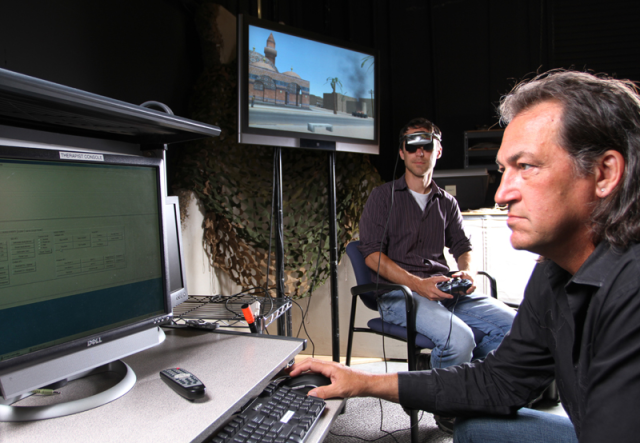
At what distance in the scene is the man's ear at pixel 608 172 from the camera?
0.83 meters

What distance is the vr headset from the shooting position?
2279 mm

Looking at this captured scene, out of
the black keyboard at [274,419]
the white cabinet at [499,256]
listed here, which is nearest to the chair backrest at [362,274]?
the white cabinet at [499,256]

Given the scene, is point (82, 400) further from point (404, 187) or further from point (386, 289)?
point (404, 187)

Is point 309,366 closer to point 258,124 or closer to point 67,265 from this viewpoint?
point 67,265

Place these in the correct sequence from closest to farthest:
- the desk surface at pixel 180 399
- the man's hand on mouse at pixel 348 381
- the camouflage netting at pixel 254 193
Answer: the desk surface at pixel 180 399
the man's hand on mouse at pixel 348 381
the camouflage netting at pixel 254 193

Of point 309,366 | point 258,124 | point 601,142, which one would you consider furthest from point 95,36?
point 601,142

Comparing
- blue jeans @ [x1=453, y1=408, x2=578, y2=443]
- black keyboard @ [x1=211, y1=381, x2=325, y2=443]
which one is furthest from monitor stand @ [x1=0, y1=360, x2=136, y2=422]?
blue jeans @ [x1=453, y1=408, x2=578, y2=443]

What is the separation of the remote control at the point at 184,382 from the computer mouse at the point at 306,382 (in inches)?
9.8

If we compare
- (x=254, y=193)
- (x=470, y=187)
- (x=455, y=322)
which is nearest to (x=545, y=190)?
(x=455, y=322)

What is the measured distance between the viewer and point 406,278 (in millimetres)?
2098

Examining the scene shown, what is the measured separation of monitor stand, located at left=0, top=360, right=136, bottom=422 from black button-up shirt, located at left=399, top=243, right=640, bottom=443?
64cm

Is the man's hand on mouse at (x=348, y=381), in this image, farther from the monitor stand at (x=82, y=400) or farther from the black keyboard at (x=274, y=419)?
the monitor stand at (x=82, y=400)

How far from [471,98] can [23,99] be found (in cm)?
343

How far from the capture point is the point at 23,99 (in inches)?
27.9
